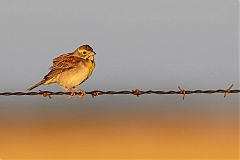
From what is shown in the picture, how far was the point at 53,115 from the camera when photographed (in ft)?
131

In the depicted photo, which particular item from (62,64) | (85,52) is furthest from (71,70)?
(85,52)

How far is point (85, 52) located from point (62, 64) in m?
0.45

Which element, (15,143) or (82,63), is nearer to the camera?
(82,63)

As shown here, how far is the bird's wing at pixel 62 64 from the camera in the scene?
1612 cm


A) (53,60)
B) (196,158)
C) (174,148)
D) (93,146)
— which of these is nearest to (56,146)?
(93,146)

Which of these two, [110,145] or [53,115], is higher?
[53,115]

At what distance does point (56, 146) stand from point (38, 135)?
3573 millimetres

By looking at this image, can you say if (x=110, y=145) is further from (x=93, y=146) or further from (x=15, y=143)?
(x=15, y=143)

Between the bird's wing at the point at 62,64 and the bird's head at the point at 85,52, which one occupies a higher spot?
the bird's head at the point at 85,52

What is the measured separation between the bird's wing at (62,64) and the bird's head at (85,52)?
11 cm

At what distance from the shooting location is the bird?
52.2ft

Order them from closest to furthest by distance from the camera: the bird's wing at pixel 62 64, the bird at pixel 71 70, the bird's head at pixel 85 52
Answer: the bird at pixel 71 70
the bird's wing at pixel 62 64
the bird's head at pixel 85 52

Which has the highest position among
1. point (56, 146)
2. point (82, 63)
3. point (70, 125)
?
point (70, 125)

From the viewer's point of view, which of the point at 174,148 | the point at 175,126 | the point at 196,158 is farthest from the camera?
the point at 175,126
